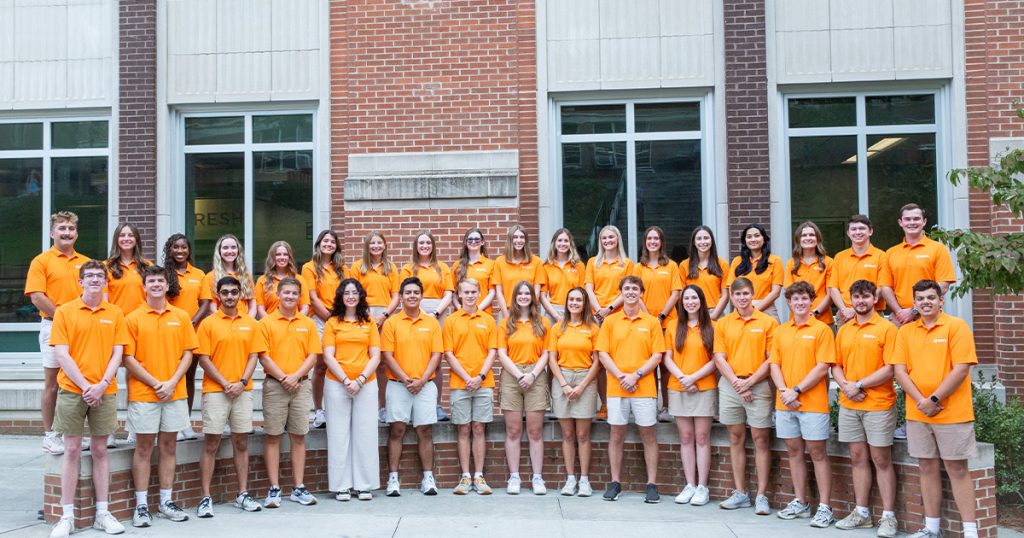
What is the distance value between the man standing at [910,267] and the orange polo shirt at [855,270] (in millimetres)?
73

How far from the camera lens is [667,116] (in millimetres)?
11383

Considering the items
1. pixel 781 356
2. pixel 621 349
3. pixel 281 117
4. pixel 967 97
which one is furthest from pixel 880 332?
pixel 281 117

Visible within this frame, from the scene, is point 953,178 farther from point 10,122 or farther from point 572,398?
point 10,122

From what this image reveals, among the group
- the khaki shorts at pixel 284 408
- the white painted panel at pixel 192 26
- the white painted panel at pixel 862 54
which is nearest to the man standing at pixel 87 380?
the khaki shorts at pixel 284 408

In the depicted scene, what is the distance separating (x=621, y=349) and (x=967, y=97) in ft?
19.9

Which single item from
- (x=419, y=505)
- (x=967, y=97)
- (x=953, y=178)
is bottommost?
(x=419, y=505)

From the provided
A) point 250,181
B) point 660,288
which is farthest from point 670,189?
point 250,181

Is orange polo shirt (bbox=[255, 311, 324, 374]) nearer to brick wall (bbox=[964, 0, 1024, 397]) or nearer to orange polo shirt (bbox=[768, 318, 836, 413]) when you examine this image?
orange polo shirt (bbox=[768, 318, 836, 413])

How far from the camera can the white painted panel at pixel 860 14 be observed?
10.9 meters

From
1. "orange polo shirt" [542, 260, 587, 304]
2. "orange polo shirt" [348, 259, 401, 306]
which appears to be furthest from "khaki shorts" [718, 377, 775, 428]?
"orange polo shirt" [348, 259, 401, 306]

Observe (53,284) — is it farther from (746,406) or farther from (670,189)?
(670,189)

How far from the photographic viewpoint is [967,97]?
1084cm

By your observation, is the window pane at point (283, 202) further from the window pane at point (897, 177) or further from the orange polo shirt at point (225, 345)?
the window pane at point (897, 177)

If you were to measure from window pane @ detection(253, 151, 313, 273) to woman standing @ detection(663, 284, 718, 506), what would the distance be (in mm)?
5624
